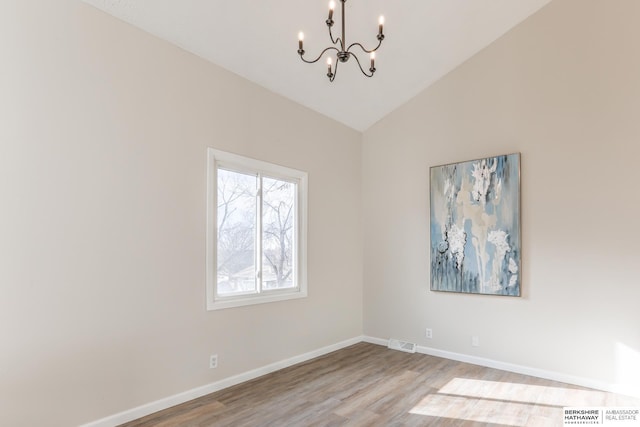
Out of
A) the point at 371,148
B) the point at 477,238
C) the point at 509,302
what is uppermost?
the point at 371,148

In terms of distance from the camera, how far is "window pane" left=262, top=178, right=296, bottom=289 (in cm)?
419

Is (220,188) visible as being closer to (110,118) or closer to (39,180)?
(110,118)

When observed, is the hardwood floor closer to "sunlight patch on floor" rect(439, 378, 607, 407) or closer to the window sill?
"sunlight patch on floor" rect(439, 378, 607, 407)

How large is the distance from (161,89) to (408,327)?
4.04 m

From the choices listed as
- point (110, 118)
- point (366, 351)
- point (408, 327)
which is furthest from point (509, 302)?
point (110, 118)

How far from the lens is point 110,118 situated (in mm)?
2902

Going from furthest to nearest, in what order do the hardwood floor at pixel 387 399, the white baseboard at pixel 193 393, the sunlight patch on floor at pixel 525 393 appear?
the sunlight patch on floor at pixel 525 393
the hardwood floor at pixel 387 399
the white baseboard at pixel 193 393

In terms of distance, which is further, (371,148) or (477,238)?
(371,148)

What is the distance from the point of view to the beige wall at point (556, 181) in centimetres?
351

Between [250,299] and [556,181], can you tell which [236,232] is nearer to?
[250,299]

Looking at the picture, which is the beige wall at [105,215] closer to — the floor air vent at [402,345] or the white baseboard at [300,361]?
the white baseboard at [300,361]

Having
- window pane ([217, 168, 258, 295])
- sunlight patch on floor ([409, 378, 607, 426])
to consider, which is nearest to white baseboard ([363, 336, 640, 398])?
sunlight patch on floor ([409, 378, 607, 426])

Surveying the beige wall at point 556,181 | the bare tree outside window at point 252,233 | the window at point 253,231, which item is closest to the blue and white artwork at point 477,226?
the beige wall at point 556,181

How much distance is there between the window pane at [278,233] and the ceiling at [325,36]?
44.4 inches
